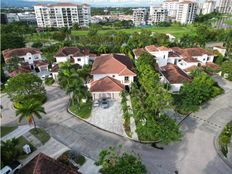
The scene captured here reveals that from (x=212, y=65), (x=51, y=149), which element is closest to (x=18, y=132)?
(x=51, y=149)

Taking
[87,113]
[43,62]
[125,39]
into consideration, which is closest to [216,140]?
[87,113]

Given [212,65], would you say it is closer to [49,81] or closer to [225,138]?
[225,138]

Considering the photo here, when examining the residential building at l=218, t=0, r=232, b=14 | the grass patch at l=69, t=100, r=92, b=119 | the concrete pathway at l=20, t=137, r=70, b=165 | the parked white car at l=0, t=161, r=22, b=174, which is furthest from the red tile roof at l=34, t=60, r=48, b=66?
the residential building at l=218, t=0, r=232, b=14

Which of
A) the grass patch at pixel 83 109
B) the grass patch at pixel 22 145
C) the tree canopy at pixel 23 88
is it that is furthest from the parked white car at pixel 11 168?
the tree canopy at pixel 23 88

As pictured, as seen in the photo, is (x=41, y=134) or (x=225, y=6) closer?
(x=41, y=134)

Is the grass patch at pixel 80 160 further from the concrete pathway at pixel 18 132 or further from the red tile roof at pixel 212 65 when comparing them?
the red tile roof at pixel 212 65

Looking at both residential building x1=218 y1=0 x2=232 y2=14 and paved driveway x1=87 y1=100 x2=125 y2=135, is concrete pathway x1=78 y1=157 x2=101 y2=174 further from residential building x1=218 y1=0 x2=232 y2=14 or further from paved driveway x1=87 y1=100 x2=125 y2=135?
residential building x1=218 y1=0 x2=232 y2=14

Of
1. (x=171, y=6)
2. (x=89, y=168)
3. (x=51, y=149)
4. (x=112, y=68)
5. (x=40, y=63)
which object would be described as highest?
(x=171, y=6)

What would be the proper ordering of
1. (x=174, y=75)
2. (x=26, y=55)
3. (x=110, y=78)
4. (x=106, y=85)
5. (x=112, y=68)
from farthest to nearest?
(x=26, y=55) < (x=174, y=75) < (x=112, y=68) < (x=110, y=78) < (x=106, y=85)
